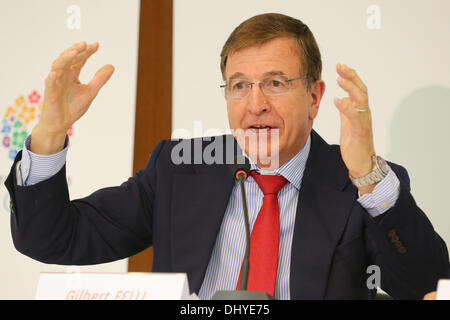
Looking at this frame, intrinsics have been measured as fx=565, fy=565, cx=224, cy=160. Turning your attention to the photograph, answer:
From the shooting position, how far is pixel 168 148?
2.04 meters

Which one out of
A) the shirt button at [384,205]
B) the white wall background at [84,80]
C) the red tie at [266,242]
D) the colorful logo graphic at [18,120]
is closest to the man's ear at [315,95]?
the red tie at [266,242]

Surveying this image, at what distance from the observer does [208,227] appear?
68.7 inches

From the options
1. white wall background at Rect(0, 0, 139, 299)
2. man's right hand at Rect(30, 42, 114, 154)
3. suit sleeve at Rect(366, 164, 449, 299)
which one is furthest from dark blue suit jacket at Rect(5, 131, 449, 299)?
white wall background at Rect(0, 0, 139, 299)

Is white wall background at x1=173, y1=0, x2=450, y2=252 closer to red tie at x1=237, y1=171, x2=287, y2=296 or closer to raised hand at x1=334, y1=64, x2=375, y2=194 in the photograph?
red tie at x1=237, y1=171, x2=287, y2=296

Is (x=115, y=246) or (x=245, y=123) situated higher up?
(x=245, y=123)

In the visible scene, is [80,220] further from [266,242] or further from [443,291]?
[443,291]

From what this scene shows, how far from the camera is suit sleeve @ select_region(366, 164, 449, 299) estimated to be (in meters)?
1.40

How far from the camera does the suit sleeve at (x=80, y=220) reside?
155 centimetres

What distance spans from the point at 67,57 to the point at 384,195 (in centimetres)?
87

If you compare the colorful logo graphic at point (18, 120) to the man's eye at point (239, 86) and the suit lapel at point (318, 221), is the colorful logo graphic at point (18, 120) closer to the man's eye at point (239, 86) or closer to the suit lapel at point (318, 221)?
the man's eye at point (239, 86)

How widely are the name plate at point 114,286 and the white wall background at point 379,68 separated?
169cm

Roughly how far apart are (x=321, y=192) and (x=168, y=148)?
0.59 m
